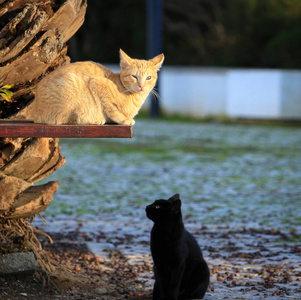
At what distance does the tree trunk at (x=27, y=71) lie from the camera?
568cm

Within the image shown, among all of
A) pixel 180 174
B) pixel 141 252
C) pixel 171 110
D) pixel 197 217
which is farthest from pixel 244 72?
pixel 141 252

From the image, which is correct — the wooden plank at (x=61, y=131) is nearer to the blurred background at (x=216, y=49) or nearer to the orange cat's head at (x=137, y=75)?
the orange cat's head at (x=137, y=75)

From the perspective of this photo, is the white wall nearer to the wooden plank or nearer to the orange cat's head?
the orange cat's head

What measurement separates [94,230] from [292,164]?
22.5ft

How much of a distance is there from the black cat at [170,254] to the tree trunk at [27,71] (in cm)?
100

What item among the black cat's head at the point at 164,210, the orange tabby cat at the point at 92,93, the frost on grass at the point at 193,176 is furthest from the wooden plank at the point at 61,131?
the frost on grass at the point at 193,176

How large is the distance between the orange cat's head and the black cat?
94 centimetres

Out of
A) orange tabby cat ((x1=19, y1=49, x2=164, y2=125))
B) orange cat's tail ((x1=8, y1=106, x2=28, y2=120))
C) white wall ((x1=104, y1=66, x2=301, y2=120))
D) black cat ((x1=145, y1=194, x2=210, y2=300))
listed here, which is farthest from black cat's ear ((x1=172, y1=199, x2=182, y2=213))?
white wall ((x1=104, y1=66, x2=301, y2=120))

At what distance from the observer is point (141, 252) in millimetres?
7836

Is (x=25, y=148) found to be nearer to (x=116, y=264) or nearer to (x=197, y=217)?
(x=116, y=264)

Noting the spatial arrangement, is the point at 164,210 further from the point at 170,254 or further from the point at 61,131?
the point at 61,131

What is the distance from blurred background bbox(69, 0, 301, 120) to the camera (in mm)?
24234

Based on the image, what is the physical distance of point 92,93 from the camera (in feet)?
18.6

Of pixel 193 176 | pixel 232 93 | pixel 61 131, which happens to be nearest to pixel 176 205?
pixel 61 131
